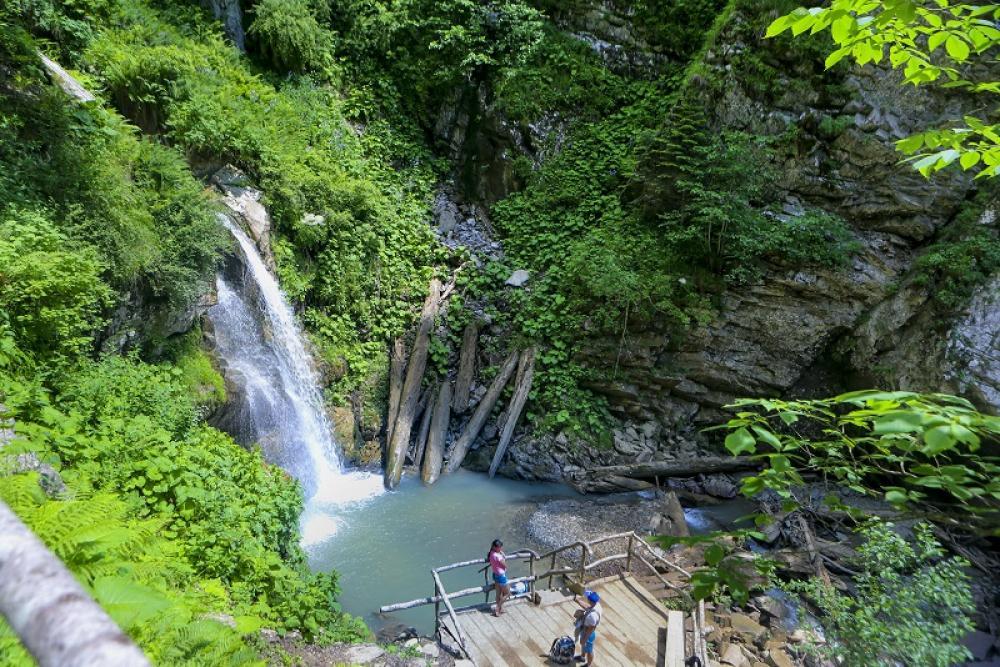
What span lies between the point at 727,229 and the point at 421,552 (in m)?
9.02

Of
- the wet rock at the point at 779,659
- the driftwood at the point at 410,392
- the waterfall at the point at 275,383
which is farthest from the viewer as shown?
the driftwood at the point at 410,392

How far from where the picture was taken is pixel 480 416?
11.3 metres

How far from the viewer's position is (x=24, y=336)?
5227 mm

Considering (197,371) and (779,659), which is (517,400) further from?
(779,659)

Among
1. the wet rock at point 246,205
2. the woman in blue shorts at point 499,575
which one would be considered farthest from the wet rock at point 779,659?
the wet rock at point 246,205

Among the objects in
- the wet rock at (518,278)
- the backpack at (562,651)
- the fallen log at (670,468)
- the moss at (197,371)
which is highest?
the wet rock at (518,278)

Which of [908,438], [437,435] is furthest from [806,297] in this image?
[908,438]

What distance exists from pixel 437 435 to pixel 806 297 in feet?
28.3

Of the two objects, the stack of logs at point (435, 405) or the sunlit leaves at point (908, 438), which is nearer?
the sunlit leaves at point (908, 438)

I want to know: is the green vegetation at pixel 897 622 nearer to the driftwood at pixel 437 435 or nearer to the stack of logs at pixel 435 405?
the stack of logs at pixel 435 405

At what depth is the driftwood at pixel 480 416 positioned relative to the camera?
35.7 feet

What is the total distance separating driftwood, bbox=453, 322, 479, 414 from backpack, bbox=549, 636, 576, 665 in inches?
239

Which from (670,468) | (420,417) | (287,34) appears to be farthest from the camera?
Result: (287,34)

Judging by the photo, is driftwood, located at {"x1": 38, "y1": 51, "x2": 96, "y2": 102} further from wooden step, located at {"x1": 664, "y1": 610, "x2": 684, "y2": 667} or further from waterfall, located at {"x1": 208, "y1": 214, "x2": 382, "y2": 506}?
wooden step, located at {"x1": 664, "y1": 610, "x2": 684, "y2": 667}
